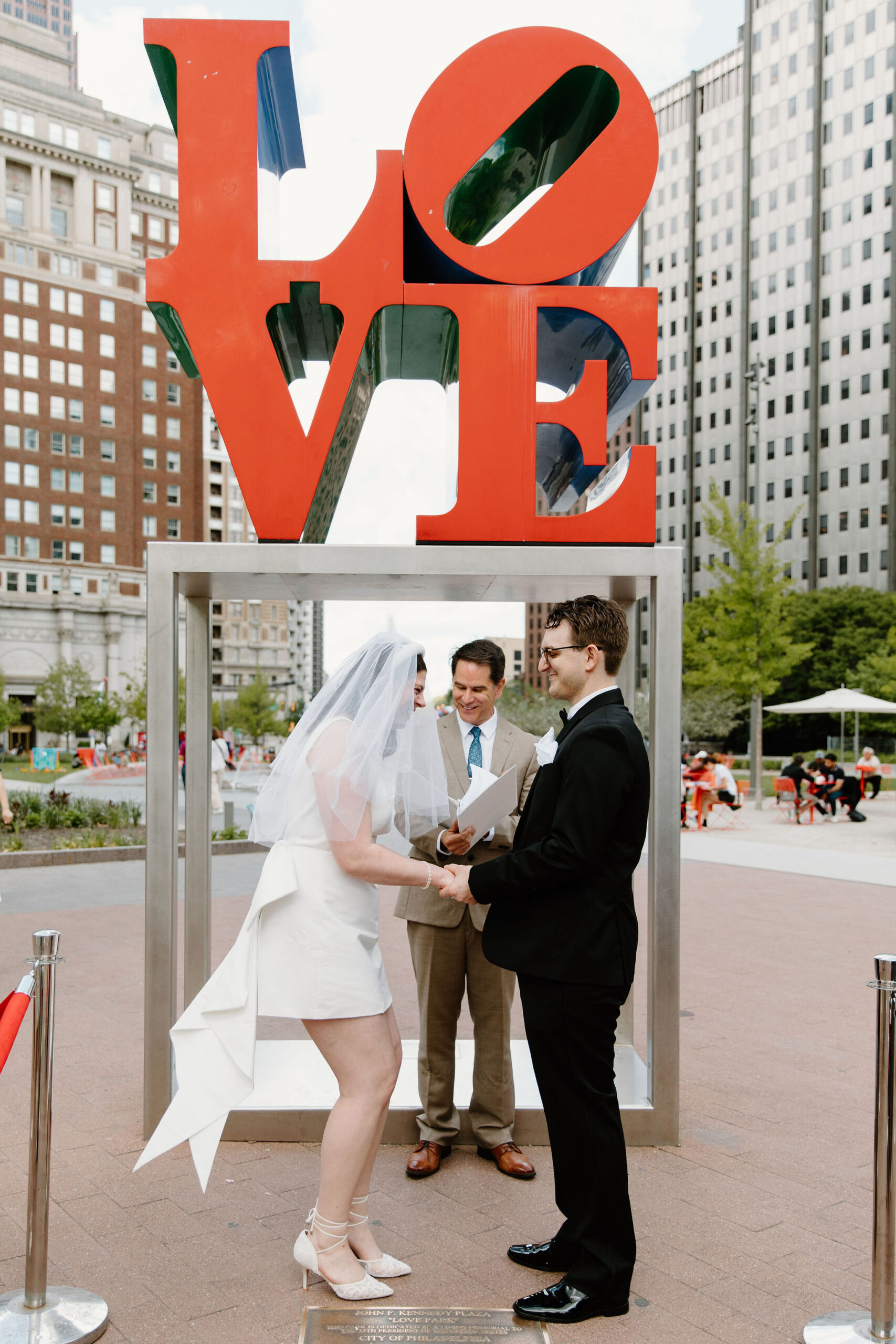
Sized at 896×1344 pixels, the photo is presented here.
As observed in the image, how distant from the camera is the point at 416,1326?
2992 millimetres

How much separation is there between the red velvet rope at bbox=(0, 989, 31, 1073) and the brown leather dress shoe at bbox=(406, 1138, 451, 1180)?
1.80m

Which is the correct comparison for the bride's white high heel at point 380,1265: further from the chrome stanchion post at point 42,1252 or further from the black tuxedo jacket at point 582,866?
the black tuxedo jacket at point 582,866

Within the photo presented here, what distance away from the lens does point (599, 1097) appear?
10.2ft

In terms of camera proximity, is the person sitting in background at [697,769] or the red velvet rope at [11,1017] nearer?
the red velvet rope at [11,1017]

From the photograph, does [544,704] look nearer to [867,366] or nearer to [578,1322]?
[578,1322]

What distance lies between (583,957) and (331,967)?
784 mm

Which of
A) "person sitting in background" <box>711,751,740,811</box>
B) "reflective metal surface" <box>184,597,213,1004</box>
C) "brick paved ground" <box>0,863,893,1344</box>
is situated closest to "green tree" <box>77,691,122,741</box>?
"person sitting in background" <box>711,751,740,811</box>

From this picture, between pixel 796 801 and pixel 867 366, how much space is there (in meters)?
61.5

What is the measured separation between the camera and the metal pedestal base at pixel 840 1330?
292 cm

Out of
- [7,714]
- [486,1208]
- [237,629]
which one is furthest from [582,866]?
[237,629]

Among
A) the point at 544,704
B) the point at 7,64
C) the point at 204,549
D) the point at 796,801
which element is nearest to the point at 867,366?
the point at 544,704

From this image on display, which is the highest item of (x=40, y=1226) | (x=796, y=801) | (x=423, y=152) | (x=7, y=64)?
(x=7, y=64)

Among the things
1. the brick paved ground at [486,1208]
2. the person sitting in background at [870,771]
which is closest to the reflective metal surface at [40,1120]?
the brick paved ground at [486,1208]

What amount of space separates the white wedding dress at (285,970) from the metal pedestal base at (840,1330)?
5.24 feet
